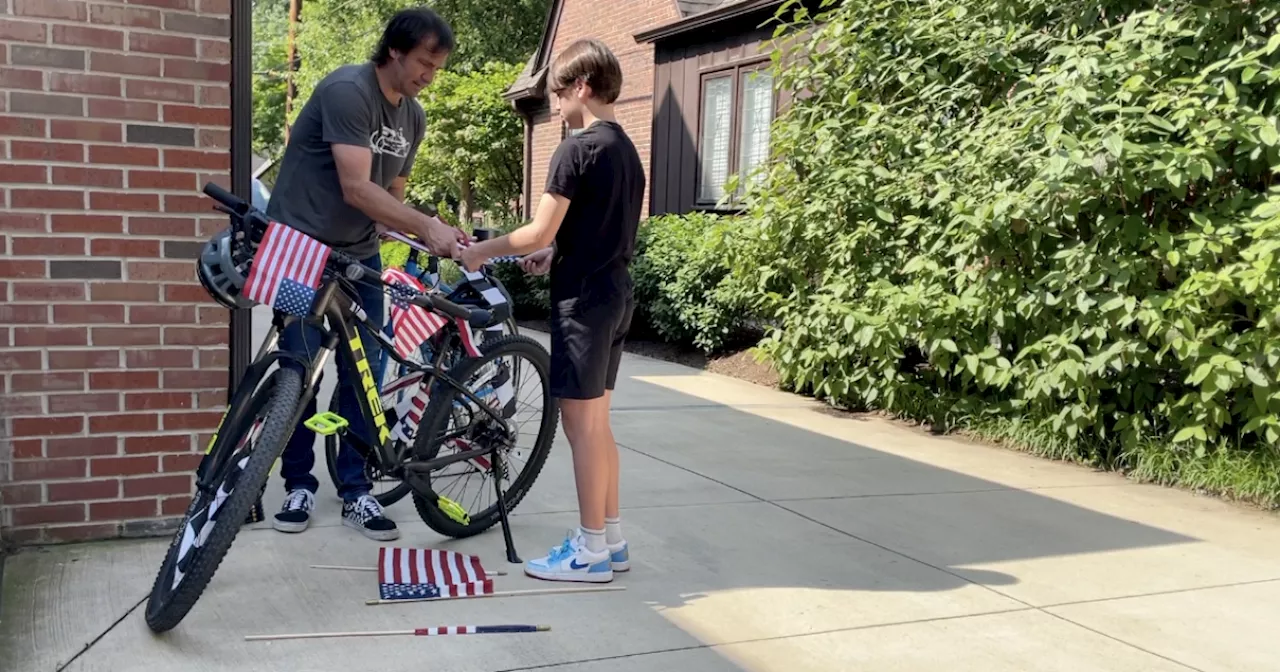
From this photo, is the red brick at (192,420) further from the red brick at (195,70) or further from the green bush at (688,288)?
the green bush at (688,288)

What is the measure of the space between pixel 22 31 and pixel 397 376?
1727 millimetres

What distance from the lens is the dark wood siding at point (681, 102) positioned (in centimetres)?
1204

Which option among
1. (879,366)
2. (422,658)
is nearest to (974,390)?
(879,366)

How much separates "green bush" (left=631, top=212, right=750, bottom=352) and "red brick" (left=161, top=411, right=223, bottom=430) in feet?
16.5

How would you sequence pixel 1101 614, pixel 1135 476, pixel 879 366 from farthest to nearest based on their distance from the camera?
pixel 879 366, pixel 1135 476, pixel 1101 614

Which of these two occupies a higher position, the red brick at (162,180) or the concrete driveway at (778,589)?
the red brick at (162,180)

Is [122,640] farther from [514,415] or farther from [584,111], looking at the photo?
[584,111]

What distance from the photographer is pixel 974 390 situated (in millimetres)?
6883

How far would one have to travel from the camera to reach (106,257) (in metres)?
3.78

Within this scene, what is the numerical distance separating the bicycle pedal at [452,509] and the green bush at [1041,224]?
3.29 meters

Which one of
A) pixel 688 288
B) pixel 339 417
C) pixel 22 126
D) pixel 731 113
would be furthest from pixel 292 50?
pixel 339 417

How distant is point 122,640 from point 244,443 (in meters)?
0.63

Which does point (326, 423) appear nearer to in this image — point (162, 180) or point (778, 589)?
point (162, 180)

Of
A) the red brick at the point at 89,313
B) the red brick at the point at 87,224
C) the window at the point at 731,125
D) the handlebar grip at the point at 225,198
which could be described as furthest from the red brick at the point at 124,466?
the window at the point at 731,125
